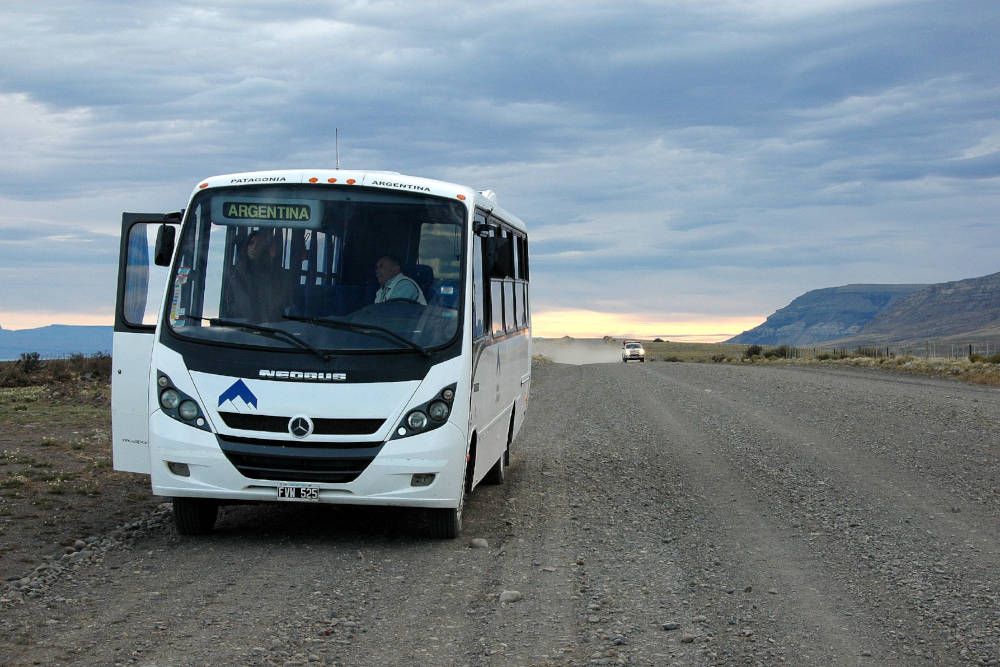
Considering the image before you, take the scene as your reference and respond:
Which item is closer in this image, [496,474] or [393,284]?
[393,284]

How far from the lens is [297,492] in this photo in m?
8.48

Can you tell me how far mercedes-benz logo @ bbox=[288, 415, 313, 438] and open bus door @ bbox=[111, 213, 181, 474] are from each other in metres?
1.45

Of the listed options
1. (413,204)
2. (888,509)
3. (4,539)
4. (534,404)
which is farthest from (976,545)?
(534,404)

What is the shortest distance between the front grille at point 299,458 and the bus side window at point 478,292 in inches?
57.2

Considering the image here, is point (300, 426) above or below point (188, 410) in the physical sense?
below

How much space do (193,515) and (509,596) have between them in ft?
10.2

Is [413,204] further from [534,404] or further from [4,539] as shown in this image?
[534,404]

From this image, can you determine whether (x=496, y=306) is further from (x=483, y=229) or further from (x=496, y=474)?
(x=496, y=474)

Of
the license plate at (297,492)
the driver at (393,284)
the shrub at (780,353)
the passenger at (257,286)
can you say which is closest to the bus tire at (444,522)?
the license plate at (297,492)

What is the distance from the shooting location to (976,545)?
29.0ft

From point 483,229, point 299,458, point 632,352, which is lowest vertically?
point 299,458

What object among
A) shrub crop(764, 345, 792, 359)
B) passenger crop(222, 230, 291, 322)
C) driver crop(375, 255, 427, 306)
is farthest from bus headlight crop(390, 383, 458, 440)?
shrub crop(764, 345, 792, 359)

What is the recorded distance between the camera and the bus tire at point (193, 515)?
8.95 metres

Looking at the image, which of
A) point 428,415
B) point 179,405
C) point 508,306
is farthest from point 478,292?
point 179,405
